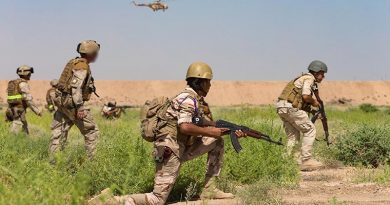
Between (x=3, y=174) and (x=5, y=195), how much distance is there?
8.75 ft

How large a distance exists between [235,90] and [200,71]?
77.5m

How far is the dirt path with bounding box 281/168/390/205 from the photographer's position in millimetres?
6520

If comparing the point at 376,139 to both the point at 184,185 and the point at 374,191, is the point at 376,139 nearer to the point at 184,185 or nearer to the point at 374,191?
the point at 374,191

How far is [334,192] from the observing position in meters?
7.17

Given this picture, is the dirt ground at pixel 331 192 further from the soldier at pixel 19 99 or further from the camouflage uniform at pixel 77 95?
the soldier at pixel 19 99

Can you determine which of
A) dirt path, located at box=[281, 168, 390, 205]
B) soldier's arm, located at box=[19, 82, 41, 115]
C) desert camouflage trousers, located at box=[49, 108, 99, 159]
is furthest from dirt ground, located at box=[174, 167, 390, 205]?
soldier's arm, located at box=[19, 82, 41, 115]

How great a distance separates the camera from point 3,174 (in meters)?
6.72

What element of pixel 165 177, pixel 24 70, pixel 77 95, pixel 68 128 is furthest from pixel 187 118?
pixel 24 70

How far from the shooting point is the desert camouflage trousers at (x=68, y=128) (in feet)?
26.8

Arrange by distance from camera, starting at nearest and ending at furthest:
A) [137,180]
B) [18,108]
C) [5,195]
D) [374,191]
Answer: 1. [5,195]
2. [137,180]
3. [374,191]
4. [18,108]

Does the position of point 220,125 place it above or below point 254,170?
above

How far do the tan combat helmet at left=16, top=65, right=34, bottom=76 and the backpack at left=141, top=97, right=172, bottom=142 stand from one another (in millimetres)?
5661

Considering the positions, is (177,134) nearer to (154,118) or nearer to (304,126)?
(154,118)

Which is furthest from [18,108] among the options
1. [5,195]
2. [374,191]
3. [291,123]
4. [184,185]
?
[5,195]
